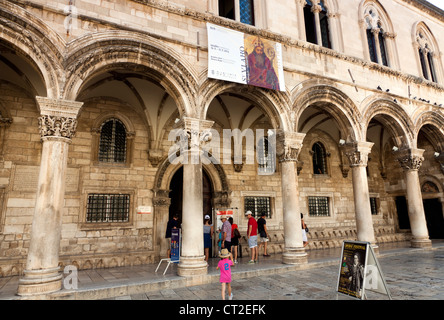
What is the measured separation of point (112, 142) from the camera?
9.57 m

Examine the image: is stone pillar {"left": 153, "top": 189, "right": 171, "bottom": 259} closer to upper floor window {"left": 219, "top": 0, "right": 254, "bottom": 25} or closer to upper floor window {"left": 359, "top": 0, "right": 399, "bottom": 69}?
upper floor window {"left": 219, "top": 0, "right": 254, "bottom": 25}

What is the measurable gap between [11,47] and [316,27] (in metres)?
9.69

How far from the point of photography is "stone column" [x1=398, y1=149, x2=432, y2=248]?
35.8 feet

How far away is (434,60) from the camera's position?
14117 mm

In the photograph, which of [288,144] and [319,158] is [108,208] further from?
[319,158]

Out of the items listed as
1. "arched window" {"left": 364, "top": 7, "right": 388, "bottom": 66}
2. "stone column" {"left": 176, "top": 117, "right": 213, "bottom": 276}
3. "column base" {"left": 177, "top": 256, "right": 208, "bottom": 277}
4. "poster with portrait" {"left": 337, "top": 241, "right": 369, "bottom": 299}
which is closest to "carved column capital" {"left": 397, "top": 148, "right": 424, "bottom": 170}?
"arched window" {"left": 364, "top": 7, "right": 388, "bottom": 66}

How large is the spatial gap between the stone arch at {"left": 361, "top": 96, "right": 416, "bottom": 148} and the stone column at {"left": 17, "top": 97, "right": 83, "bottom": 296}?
33.9 feet

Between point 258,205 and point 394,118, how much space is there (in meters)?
6.53

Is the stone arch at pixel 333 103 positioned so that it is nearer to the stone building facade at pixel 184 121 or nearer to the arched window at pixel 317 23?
the stone building facade at pixel 184 121

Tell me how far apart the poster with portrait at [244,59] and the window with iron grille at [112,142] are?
13.5ft

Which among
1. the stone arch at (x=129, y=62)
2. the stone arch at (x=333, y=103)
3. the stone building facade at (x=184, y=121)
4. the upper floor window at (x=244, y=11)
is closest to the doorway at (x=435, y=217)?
the stone building facade at (x=184, y=121)

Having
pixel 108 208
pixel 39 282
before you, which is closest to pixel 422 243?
pixel 108 208

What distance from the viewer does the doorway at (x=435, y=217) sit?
1397cm

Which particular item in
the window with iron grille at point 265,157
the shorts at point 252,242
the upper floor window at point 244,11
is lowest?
the shorts at point 252,242
